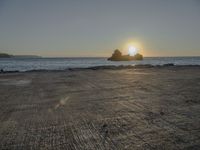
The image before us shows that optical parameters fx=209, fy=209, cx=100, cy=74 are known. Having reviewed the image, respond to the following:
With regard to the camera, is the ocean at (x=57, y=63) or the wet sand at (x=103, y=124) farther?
the ocean at (x=57, y=63)

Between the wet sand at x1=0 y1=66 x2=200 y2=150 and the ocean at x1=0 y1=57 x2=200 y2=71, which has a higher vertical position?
the wet sand at x1=0 y1=66 x2=200 y2=150

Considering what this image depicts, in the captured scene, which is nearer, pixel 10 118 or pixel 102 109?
pixel 10 118

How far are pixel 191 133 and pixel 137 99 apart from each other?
3.44 metres

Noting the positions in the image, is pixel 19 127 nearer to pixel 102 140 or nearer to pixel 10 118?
pixel 10 118

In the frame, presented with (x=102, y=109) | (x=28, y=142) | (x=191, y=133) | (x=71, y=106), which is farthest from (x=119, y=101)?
(x=28, y=142)

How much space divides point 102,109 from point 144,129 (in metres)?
2.01

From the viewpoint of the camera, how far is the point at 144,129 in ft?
14.4

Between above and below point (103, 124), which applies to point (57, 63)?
below

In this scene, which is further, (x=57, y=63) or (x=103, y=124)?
(x=57, y=63)

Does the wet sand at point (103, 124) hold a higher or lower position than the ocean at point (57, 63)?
higher

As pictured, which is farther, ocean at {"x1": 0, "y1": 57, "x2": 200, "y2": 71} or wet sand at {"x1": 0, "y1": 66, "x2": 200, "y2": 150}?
ocean at {"x1": 0, "y1": 57, "x2": 200, "y2": 71}

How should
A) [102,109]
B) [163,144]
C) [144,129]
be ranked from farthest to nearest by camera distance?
1. [102,109]
2. [144,129]
3. [163,144]

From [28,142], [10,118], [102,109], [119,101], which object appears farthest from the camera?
[119,101]

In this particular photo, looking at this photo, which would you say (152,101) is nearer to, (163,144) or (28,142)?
(163,144)
